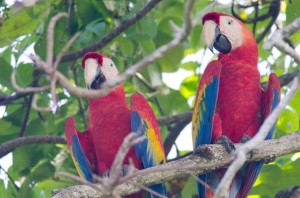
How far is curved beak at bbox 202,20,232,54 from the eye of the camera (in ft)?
16.1

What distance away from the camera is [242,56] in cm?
484

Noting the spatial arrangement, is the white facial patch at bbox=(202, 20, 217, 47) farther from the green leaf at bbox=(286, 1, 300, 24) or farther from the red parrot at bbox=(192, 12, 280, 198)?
the green leaf at bbox=(286, 1, 300, 24)

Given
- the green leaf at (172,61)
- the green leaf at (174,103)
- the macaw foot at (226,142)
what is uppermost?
the macaw foot at (226,142)

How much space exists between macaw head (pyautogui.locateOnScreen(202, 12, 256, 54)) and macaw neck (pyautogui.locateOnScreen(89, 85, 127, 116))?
716 millimetres

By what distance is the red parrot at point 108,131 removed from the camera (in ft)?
15.2

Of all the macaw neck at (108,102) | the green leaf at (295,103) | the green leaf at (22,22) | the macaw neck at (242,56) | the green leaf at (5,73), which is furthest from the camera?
the green leaf at (295,103)

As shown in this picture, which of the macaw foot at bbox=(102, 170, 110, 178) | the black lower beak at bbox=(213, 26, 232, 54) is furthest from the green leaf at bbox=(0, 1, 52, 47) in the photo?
the black lower beak at bbox=(213, 26, 232, 54)

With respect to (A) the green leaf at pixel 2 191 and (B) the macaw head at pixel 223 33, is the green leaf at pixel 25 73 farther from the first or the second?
(B) the macaw head at pixel 223 33

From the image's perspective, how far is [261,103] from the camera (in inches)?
183

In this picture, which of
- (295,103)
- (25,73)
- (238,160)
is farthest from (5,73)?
(238,160)

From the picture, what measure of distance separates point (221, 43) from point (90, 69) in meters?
0.93

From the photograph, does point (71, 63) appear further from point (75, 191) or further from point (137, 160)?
point (75, 191)

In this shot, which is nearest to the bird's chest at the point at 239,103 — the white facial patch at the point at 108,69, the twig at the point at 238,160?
the white facial patch at the point at 108,69

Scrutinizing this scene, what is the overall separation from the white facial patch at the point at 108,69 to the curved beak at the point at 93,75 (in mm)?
36
